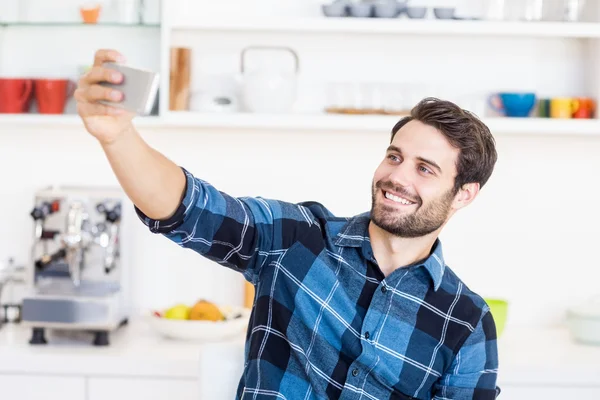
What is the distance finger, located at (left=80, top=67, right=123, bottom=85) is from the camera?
1.22 m

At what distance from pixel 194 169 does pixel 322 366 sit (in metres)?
1.36

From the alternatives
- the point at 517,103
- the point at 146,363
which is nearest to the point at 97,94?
the point at 146,363

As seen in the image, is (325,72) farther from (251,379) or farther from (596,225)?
(251,379)

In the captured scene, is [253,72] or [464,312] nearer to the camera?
[464,312]

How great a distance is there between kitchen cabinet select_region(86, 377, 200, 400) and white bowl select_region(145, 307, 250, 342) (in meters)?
0.20

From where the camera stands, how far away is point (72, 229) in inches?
104

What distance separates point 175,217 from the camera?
5.11 feet

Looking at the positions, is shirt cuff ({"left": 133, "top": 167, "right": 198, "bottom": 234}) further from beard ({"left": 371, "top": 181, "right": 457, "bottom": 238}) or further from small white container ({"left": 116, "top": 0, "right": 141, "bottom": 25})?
small white container ({"left": 116, "top": 0, "right": 141, "bottom": 25})

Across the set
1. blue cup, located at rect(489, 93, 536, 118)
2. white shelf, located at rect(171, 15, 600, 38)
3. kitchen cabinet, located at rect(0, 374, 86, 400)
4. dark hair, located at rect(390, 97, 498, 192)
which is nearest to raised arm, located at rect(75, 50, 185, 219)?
dark hair, located at rect(390, 97, 498, 192)

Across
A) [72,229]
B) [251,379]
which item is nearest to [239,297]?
[72,229]

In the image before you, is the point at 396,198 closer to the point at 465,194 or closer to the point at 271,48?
the point at 465,194

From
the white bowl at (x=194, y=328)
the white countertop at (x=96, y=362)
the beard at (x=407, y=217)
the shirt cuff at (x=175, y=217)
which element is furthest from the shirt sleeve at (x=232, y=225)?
the white bowl at (x=194, y=328)

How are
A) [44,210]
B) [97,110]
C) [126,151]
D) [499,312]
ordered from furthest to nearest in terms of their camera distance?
1. [499,312]
2. [44,210]
3. [126,151]
4. [97,110]

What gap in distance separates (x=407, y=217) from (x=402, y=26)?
3.53ft
